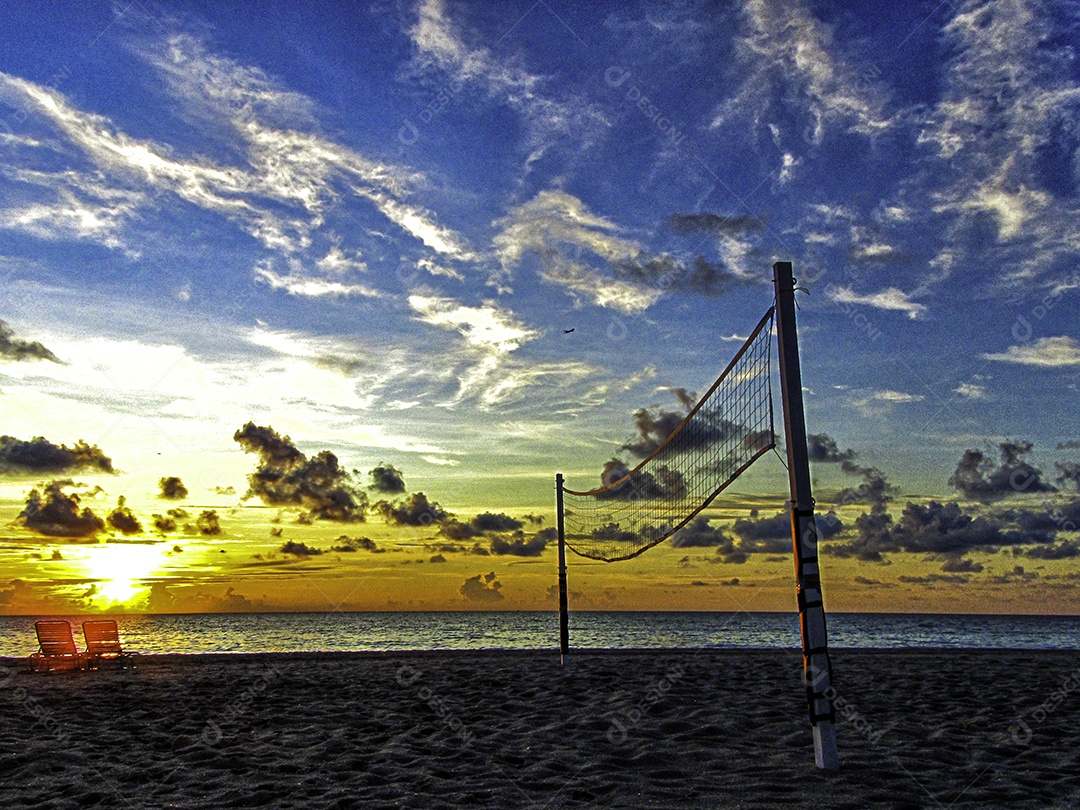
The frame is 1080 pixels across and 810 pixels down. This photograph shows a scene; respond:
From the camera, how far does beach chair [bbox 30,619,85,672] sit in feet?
46.7

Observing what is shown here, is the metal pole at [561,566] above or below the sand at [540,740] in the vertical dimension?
above

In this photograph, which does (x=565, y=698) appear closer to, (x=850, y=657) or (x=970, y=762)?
(x=970, y=762)

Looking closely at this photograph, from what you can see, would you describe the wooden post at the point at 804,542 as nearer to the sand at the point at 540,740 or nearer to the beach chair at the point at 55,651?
the sand at the point at 540,740

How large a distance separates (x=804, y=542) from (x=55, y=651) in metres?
14.9

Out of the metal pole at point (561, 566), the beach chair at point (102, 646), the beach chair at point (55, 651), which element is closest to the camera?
the metal pole at point (561, 566)

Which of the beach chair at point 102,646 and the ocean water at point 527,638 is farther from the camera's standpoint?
the ocean water at point 527,638

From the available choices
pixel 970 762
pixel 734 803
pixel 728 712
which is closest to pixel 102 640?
pixel 728 712

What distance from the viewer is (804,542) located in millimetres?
6152

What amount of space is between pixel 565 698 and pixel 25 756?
19.6ft

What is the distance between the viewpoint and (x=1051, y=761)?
252 inches

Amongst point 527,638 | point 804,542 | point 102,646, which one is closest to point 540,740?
point 804,542

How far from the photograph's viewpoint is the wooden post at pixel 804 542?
5949 millimetres

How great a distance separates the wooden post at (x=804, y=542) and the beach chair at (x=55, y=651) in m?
14.3

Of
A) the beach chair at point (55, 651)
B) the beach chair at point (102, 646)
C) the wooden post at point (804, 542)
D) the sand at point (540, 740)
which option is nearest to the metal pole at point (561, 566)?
the sand at point (540, 740)
